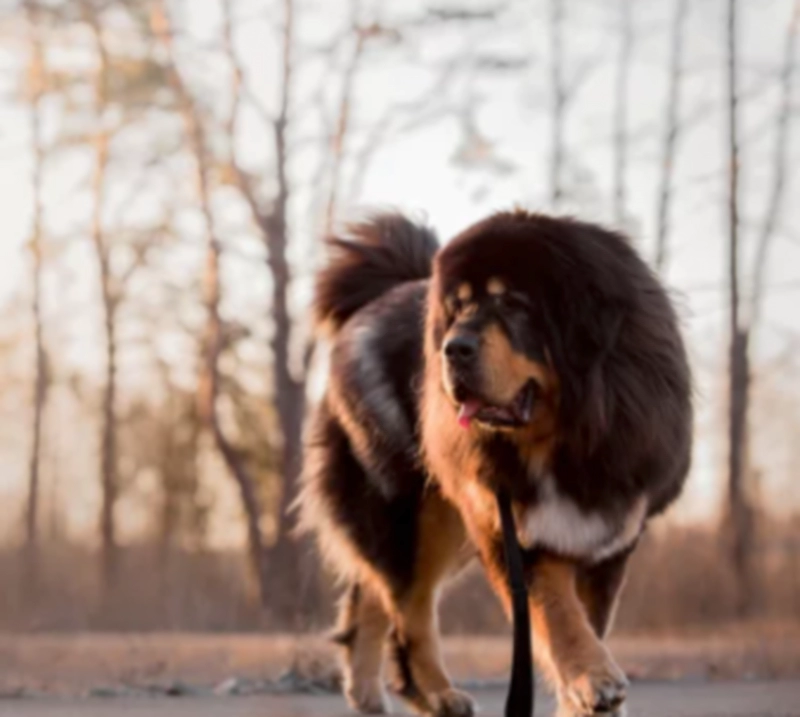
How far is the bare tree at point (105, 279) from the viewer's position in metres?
23.6

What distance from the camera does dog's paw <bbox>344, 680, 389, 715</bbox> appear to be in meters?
7.41

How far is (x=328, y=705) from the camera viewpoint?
7.97 metres

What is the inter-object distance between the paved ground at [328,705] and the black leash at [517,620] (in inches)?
65.6

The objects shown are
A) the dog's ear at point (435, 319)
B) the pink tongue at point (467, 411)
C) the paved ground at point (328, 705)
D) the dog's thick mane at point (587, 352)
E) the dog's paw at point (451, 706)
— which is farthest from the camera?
the paved ground at point (328, 705)

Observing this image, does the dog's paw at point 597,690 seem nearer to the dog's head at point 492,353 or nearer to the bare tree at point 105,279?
the dog's head at point 492,353

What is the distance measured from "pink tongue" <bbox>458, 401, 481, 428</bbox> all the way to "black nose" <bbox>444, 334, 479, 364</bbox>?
0.55 feet

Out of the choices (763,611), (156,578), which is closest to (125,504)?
(156,578)

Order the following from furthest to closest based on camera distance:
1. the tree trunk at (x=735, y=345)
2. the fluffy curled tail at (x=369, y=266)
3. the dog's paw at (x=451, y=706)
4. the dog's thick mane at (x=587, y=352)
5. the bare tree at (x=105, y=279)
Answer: the bare tree at (x=105, y=279) < the tree trunk at (x=735, y=345) < the fluffy curled tail at (x=369, y=266) < the dog's paw at (x=451, y=706) < the dog's thick mane at (x=587, y=352)

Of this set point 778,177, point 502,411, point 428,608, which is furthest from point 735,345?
point 502,411

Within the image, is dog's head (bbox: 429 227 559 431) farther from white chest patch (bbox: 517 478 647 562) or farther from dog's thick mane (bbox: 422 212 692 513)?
white chest patch (bbox: 517 478 647 562)

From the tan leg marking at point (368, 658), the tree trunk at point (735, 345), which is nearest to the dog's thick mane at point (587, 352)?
the tan leg marking at point (368, 658)

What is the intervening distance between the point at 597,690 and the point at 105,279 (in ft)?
69.5

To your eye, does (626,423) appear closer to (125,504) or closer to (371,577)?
(371,577)

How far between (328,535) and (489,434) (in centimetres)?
202
